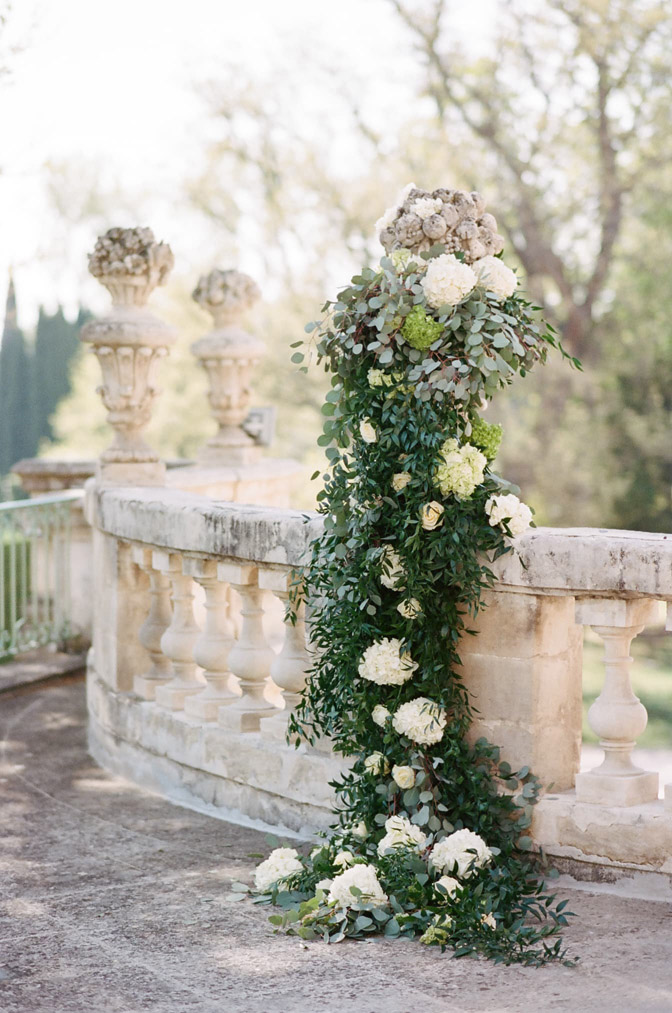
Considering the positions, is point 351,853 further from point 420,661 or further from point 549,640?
point 549,640

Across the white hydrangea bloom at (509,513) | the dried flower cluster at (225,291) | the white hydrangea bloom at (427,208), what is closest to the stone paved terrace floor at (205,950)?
the white hydrangea bloom at (509,513)

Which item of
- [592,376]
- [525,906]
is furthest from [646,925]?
[592,376]

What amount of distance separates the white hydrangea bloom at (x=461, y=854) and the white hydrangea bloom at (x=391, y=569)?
762 millimetres

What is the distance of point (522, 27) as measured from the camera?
20359mm

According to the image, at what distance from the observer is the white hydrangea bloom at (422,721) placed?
3.75m

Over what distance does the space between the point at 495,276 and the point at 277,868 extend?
6.48ft

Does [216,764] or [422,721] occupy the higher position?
[422,721]

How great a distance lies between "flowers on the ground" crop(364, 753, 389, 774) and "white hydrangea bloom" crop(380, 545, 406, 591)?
536 millimetres

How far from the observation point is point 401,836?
3740 millimetres

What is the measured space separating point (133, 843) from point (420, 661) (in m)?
1.37

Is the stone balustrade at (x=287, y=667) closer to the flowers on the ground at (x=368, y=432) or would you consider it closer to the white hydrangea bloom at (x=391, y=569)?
the white hydrangea bloom at (x=391, y=569)

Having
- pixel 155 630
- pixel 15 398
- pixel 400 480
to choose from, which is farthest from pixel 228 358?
pixel 15 398

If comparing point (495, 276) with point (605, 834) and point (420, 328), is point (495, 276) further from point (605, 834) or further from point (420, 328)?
point (605, 834)

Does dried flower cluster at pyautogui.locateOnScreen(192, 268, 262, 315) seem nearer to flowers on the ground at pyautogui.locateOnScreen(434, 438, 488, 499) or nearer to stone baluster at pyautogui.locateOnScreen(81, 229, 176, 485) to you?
stone baluster at pyautogui.locateOnScreen(81, 229, 176, 485)
